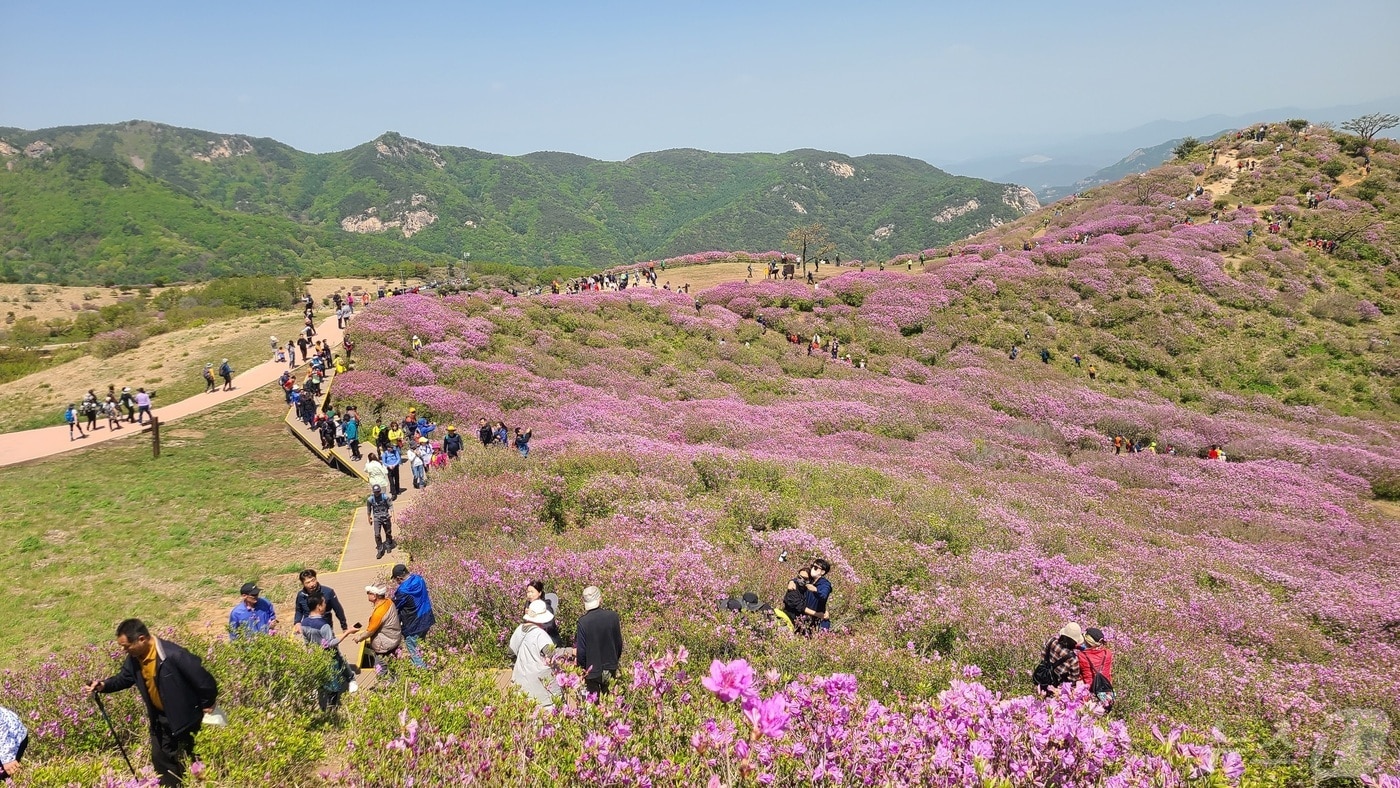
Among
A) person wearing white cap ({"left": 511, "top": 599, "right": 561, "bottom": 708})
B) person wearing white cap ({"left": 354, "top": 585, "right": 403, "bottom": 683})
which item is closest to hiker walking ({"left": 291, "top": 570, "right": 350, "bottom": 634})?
person wearing white cap ({"left": 354, "top": 585, "right": 403, "bottom": 683})

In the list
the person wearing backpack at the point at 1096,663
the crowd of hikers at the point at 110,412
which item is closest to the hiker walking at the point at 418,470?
the crowd of hikers at the point at 110,412

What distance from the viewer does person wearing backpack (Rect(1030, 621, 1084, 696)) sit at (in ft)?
22.8

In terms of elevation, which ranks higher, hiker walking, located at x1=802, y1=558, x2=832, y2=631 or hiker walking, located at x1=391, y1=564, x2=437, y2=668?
hiker walking, located at x1=391, y1=564, x2=437, y2=668

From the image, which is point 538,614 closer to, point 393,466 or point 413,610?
point 413,610

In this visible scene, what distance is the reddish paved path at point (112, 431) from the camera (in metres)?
20.9

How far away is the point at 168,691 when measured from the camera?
5.25 metres

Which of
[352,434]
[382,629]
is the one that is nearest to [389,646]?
[382,629]

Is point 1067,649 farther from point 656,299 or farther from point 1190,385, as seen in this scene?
point 656,299

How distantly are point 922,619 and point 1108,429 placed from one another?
2154 cm

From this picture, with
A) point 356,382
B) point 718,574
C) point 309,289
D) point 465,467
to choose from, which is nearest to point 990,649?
point 718,574

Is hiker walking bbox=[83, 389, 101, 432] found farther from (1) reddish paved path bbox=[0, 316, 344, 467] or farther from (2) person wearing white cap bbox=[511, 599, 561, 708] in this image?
(2) person wearing white cap bbox=[511, 599, 561, 708]

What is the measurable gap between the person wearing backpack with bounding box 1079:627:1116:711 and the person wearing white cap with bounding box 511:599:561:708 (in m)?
5.89

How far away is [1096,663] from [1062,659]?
435mm

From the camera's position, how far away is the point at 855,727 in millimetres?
4801
